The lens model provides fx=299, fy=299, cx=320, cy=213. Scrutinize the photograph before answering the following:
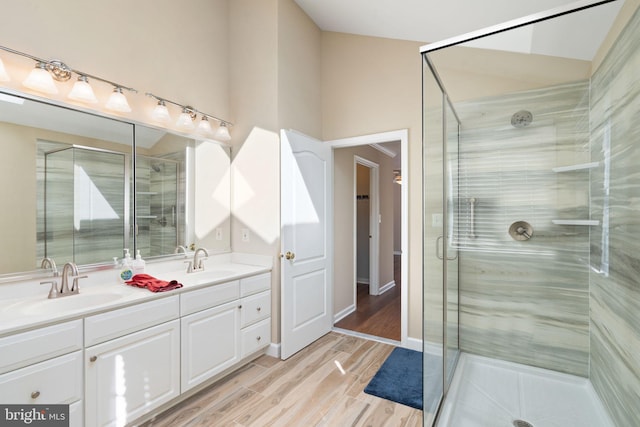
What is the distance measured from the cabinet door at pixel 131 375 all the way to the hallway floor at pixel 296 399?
0.22 metres

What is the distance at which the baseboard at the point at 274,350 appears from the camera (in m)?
2.68

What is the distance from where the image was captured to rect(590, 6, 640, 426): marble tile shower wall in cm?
144

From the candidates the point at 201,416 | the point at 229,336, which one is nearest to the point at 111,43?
the point at 229,336

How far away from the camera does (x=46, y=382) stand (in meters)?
1.38

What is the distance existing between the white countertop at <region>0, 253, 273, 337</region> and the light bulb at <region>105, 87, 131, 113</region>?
1127 mm

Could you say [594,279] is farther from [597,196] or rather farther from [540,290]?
[597,196]

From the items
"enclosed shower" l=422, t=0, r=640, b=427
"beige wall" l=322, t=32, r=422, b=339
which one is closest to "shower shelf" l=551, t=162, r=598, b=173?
"enclosed shower" l=422, t=0, r=640, b=427

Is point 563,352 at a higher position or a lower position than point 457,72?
lower

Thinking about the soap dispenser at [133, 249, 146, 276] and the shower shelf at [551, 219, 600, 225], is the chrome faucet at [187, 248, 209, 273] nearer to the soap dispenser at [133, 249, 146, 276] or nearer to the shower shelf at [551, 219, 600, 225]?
the soap dispenser at [133, 249, 146, 276]

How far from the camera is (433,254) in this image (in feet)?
5.95

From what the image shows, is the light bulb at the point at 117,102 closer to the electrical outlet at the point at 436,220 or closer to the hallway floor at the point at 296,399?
the hallway floor at the point at 296,399

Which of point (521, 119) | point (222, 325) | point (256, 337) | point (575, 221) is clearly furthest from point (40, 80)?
point (575, 221)

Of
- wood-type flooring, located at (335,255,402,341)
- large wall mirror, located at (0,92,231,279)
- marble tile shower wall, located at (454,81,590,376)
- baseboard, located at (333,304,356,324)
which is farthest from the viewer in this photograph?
baseboard, located at (333,304,356,324)

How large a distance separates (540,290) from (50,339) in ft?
9.60
